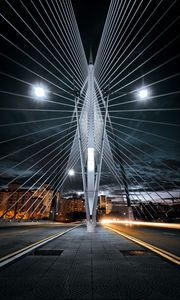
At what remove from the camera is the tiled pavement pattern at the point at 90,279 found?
3906 millimetres

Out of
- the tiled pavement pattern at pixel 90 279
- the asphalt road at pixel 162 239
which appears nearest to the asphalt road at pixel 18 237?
the tiled pavement pattern at pixel 90 279

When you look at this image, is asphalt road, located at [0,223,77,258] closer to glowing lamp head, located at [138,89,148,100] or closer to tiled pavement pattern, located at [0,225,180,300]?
tiled pavement pattern, located at [0,225,180,300]

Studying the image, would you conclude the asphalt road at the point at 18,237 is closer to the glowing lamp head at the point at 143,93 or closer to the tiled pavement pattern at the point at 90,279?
the tiled pavement pattern at the point at 90,279

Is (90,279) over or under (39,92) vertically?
under

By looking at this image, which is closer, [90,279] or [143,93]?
[90,279]

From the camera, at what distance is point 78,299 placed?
371 centimetres

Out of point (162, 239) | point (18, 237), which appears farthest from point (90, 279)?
point (18, 237)

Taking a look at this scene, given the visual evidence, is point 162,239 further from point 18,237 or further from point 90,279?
point 90,279

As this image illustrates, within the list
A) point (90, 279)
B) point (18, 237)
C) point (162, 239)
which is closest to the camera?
point (90, 279)

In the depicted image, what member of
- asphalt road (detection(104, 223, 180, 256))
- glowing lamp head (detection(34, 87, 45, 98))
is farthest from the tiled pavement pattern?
glowing lamp head (detection(34, 87, 45, 98))

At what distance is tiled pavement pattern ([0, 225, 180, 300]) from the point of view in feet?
12.8

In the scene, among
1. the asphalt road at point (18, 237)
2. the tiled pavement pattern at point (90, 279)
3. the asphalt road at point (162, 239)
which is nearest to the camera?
the tiled pavement pattern at point (90, 279)

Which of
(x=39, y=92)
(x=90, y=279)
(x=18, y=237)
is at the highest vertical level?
(x=39, y=92)

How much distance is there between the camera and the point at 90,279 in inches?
190
